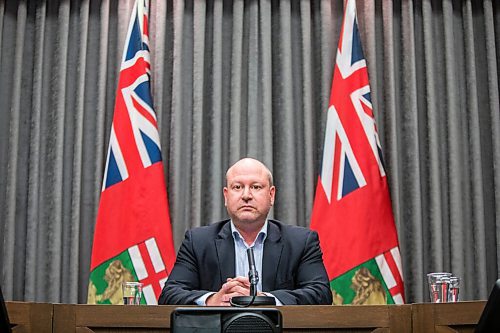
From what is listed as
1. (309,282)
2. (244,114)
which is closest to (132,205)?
(244,114)

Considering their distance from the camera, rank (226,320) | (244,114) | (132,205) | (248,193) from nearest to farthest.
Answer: (226,320) → (248,193) → (132,205) → (244,114)

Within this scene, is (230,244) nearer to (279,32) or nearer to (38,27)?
(279,32)

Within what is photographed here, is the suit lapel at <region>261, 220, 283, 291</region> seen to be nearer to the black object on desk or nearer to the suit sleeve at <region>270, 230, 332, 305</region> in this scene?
the suit sleeve at <region>270, 230, 332, 305</region>

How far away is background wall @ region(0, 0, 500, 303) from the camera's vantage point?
15.1 feet

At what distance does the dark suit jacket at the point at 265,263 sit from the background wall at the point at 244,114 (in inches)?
44.1

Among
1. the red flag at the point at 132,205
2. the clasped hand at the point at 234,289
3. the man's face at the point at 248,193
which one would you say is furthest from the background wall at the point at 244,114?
the clasped hand at the point at 234,289

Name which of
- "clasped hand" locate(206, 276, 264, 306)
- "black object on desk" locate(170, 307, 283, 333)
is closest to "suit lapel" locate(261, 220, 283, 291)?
"clasped hand" locate(206, 276, 264, 306)

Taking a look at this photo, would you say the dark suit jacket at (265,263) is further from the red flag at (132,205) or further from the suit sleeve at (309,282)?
the red flag at (132,205)

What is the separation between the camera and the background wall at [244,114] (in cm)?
461

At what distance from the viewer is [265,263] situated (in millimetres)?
3391

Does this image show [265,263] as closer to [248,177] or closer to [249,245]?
[249,245]

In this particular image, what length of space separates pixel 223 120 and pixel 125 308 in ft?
8.02

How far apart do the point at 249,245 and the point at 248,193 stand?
24 centimetres

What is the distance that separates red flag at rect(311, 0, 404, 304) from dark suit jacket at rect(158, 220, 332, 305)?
77 cm
